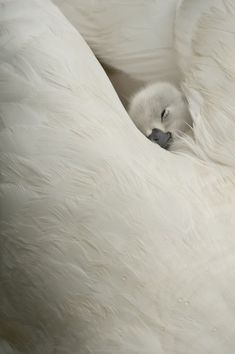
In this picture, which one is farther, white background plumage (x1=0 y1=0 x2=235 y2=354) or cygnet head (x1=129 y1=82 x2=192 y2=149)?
cygnet head (x1=129 y1=82 x2=192 y2=149)

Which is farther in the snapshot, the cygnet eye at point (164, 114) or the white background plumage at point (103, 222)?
the cygnet eye at point (164, 114)

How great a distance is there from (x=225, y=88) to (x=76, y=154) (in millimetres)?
191

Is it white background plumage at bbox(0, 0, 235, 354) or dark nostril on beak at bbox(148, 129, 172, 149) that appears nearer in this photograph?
white background plumage at bbox(0, 0, 235, 354)

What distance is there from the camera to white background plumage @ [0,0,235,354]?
99 centimetres

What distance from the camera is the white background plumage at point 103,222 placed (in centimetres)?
99

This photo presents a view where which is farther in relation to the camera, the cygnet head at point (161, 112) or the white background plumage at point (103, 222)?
the cygnet head at point (161, 112)

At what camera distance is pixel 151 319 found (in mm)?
992

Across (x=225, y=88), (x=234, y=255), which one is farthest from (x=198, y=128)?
(x=234, y=255)

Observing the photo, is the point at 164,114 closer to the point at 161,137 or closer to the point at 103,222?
the point at 161,137

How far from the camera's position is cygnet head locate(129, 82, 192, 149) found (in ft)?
3.83

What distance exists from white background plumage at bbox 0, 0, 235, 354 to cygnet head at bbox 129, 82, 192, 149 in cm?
7

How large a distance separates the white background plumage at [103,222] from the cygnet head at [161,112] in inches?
2.7

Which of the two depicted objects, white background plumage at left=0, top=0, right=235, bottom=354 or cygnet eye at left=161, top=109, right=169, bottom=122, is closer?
white background plumage at left=0, top=0, right=235, bottom=354

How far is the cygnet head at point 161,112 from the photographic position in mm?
1167
